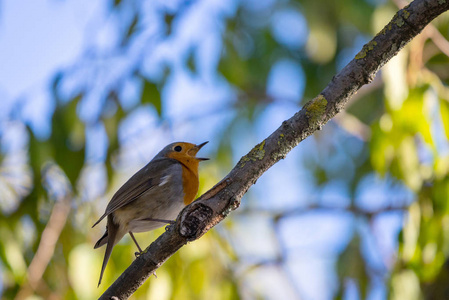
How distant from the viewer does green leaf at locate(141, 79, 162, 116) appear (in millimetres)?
4207

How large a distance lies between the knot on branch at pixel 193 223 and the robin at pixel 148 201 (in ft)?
4.70

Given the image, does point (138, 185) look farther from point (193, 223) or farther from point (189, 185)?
point (193, 223)

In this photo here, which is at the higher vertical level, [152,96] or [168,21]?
[168,21]

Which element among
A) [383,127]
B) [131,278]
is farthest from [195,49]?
[131,278]

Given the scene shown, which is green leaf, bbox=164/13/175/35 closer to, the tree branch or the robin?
the robin

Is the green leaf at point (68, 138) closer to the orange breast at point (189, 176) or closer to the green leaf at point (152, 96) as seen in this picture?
the green leaf at point (152, 96)

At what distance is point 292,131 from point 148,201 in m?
1.84

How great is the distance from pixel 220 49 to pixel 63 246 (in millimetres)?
2248

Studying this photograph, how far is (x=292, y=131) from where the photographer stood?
6.99 feet

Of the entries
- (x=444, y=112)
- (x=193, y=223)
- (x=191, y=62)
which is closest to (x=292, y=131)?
(x=193, y=223)

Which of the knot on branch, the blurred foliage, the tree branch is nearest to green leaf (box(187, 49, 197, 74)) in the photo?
the blurred foliage

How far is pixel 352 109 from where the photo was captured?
25.6ft

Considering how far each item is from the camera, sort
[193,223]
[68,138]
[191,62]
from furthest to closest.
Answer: [191,62] → [68,138] → [193,223]

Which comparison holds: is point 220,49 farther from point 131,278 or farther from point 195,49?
point 131,278
